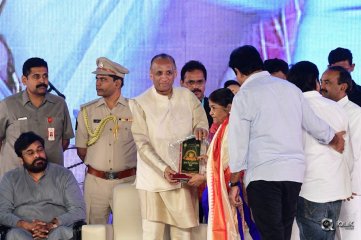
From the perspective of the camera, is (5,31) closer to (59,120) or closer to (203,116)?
(59,120)

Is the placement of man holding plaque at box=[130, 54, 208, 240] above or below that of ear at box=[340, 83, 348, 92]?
below

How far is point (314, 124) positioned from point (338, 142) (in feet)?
0.74

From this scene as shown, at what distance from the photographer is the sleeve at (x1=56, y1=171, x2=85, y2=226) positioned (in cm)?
649

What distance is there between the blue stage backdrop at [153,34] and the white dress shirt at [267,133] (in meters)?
2.59

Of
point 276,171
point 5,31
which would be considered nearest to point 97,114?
point 5,31

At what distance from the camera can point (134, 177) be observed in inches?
276

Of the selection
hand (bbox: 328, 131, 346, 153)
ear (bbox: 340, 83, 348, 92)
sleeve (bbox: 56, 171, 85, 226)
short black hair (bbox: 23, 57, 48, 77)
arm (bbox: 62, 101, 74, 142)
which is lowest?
sleeve (bbox: 56, 171, 85, 226)

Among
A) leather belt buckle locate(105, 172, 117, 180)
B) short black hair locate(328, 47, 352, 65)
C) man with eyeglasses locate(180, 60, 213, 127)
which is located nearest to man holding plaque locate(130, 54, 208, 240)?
leather belt buckle locate(105, 172, 117, 180)

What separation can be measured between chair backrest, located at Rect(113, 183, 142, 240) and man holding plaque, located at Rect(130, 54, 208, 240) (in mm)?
307

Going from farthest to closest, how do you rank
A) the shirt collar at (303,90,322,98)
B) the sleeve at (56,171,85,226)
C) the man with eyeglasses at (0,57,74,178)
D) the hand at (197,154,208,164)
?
the man with eyeglasses at (0,57,74,178) → the sleeve at (56,171,85,226) → the hand at (197,154,208,164) → the shirt collar at (303,90,322,98)

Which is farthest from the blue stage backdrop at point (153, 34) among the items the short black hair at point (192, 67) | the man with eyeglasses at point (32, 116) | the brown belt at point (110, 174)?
the brown belt at point (110, 174)

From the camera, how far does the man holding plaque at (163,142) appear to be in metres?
6.19

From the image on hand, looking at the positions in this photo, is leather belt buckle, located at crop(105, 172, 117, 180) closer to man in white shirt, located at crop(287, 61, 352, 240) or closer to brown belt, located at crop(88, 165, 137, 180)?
brown belt, located at crop(88, 165, 137, 180)

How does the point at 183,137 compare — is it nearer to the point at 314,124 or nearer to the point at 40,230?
the point at 314,124
